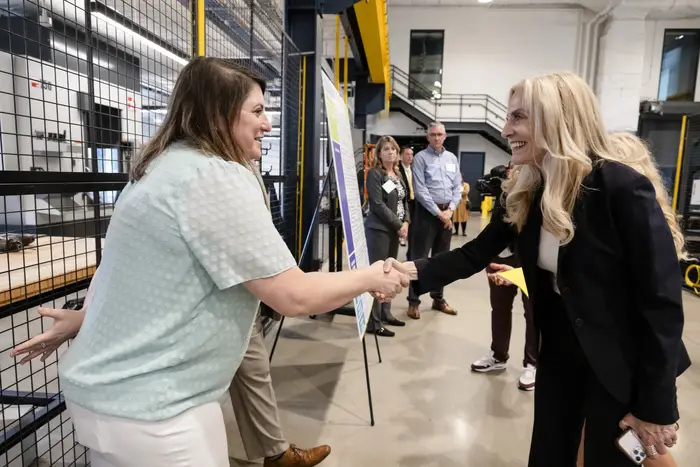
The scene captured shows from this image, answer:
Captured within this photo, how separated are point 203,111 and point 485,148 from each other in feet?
45.7

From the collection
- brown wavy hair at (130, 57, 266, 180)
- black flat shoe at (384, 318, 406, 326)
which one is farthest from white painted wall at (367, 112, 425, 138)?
brown wavy hair at (130, 57, 266, 180)

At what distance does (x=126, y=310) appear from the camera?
795mm

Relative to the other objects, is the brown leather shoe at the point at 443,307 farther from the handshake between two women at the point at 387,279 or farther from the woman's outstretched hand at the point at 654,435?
→ the woman's outstretched hand at the point at 654,435

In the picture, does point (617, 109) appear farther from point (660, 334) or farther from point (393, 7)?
point (660, 334)

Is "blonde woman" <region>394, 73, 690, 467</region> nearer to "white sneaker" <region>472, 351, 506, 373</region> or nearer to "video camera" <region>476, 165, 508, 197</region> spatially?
"video camera" <region>476, 165, 508, 197</region>

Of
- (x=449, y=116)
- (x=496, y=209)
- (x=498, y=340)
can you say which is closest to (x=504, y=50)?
(x=449, y=116)

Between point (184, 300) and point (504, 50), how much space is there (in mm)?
14110

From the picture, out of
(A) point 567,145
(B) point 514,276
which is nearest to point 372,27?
(B) point 514,276

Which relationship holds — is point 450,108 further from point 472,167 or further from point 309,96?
point 309,96

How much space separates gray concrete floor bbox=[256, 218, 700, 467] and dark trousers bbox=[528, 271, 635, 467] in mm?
774

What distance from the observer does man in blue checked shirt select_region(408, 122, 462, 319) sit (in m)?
3.92

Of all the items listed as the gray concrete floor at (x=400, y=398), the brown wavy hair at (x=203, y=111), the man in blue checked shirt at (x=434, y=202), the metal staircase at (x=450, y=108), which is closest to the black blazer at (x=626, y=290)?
the brown wavy hair at (x=203, y=111)

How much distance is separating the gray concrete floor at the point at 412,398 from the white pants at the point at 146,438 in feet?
4.06

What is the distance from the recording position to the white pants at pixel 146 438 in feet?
2.63
